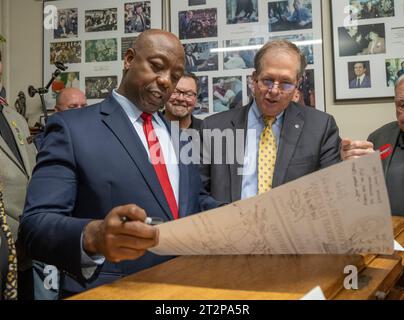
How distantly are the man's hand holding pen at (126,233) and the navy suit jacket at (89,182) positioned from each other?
0.63 feet

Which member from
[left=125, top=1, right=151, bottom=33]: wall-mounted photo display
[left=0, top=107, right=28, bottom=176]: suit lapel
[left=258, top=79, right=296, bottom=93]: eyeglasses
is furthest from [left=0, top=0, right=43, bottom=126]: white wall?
[left=258, top=79, right=296, bottom=93]: eyeglasses

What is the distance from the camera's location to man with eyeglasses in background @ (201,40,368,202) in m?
1.48

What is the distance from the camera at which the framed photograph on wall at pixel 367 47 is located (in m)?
2.54

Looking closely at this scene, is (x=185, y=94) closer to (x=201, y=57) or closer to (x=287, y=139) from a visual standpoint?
(x=201, y=57)

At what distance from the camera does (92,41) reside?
10.3 feet

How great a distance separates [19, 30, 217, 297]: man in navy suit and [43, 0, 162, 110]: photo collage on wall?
2017mm

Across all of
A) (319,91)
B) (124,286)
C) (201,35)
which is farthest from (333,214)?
(201,35)

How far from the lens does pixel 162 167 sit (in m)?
1.04

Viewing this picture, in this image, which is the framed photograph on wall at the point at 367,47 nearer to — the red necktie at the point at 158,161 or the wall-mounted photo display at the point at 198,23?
the wall-mounted photo display at the point at 198,23

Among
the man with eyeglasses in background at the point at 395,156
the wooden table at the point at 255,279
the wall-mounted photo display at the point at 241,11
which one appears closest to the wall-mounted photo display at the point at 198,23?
the wall-mounted photo display at the point at 241,11

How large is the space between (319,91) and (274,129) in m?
1.24

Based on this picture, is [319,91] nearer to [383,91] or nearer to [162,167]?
[383,91]

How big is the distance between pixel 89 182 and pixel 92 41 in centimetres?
248

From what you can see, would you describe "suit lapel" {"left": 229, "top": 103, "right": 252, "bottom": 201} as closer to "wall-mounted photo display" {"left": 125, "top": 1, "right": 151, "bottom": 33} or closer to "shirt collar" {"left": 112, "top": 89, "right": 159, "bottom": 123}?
"shirt collar" {"left": 112, "top": 89, "right": 159, "bottom": 123}
